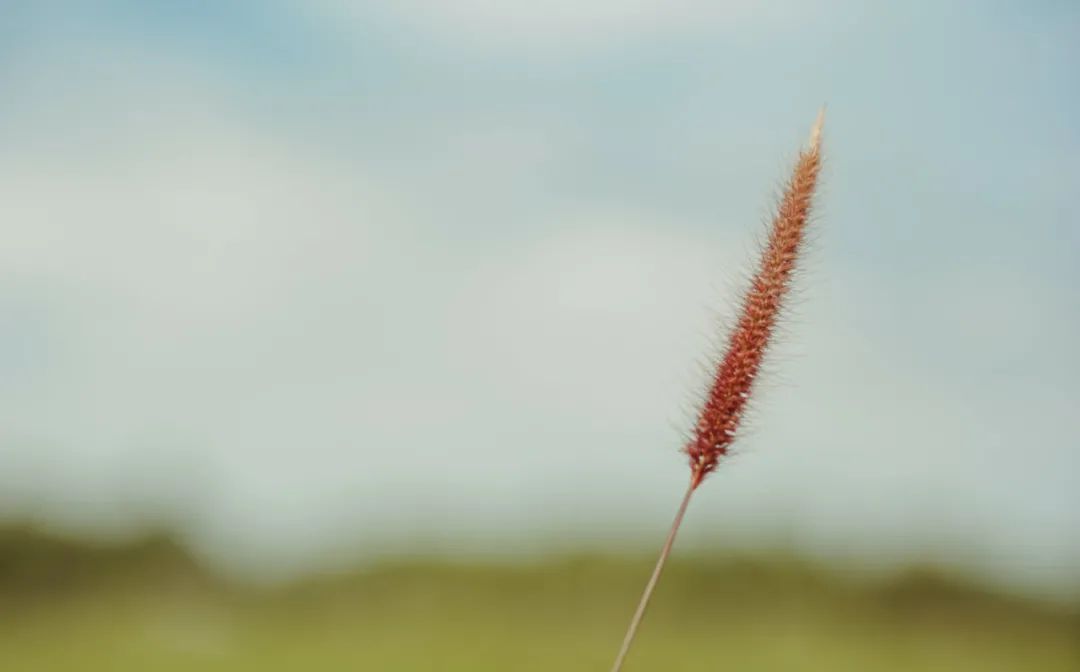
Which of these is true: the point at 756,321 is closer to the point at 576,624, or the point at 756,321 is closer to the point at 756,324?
the point at 756,324

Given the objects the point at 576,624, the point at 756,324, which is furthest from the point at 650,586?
the point at 576,624

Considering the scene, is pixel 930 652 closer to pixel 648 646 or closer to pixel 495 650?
pixel 648 646

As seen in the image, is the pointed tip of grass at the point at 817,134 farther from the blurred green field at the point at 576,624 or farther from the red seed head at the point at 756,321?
the blurred green field at the point at 576,624

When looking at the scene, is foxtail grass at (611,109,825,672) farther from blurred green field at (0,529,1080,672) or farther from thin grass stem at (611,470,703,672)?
blurred green field at (0,529,1080,672)

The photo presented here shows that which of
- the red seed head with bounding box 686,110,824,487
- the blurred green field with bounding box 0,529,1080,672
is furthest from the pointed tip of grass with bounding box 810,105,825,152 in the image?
the blurred green field with bounding box 0,529,1080,672

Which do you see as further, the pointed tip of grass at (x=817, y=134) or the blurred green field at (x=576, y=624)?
the blurred green field at (x=576, y=624)

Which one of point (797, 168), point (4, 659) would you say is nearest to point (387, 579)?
point (4, 659)

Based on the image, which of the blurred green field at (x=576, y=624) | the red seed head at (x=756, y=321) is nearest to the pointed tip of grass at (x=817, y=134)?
the red seed head at (x=756, y=321)
